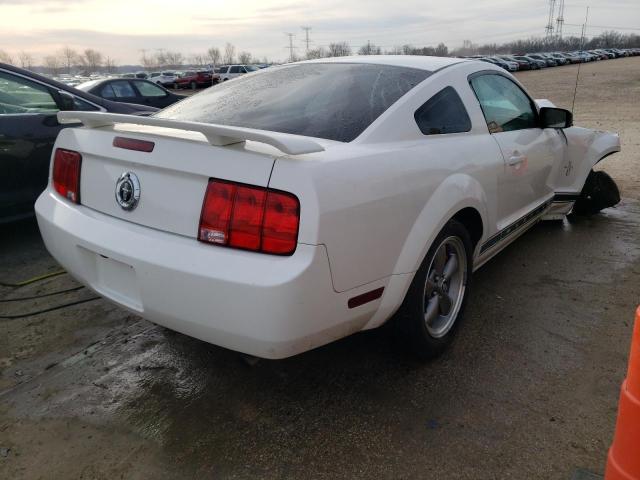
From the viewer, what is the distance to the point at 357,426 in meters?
2.35

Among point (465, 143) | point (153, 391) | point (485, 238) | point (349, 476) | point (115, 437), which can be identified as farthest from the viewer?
point (485, 238)

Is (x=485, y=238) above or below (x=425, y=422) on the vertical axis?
above

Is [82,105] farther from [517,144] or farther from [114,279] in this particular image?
[517,144]

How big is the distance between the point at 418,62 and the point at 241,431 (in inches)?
88.9

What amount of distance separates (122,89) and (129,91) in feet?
0.49

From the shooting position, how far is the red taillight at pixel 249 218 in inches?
76.5

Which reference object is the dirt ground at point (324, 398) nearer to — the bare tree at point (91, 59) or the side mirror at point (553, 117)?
the side mirror at point (553, 117)

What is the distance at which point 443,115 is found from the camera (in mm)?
2918

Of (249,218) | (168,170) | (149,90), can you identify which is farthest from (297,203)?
(149,90)

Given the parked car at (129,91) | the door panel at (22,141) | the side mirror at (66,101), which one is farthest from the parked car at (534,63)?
the door panel at (22,141)

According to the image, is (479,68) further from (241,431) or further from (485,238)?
(241,431)

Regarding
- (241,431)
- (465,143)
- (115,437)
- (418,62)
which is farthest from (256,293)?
(418,62)

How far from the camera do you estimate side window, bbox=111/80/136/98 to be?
11.8 meters

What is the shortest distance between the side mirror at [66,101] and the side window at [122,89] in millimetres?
7414
